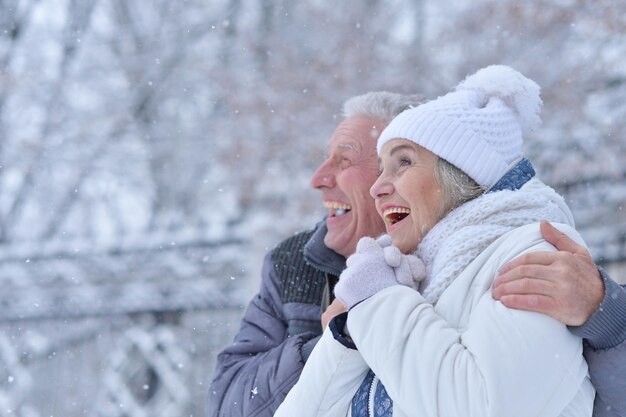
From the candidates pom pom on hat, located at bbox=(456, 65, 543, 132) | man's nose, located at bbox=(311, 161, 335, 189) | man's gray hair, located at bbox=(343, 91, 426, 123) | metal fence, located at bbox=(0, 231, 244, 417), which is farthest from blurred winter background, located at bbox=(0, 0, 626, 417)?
pom pom on hat, located at bbox=(456, 65, 543, 132)

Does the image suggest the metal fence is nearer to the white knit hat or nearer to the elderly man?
the elderly man

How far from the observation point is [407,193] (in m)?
1.92

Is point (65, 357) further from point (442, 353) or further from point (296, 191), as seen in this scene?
point (442, 353)

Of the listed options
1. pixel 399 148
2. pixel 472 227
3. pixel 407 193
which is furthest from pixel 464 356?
pixel 399 148

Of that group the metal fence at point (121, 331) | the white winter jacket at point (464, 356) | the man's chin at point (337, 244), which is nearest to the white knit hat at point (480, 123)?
the white winter jacket at point (464, 356)

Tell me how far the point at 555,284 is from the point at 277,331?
1138 mm

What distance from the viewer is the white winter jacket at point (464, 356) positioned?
152 cm

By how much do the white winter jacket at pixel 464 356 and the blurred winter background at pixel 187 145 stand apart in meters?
4.65

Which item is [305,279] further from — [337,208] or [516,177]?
[516,177]

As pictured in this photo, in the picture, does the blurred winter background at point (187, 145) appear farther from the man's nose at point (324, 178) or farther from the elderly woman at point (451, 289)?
the elderly woman at point (451, 289)

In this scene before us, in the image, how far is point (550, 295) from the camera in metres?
1.56

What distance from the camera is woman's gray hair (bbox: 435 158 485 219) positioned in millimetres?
1908

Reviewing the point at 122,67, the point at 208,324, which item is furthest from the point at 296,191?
the point at 122,67

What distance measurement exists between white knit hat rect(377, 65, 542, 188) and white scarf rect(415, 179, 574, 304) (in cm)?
9
